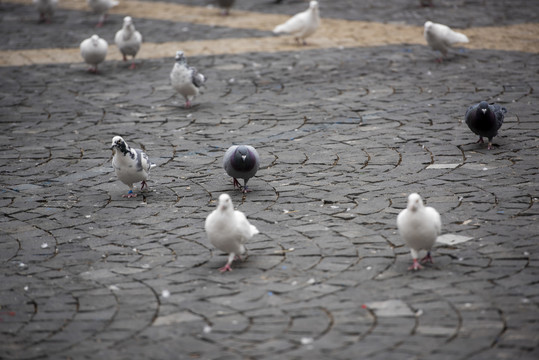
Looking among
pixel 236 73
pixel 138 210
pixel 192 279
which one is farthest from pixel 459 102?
pixel 192 279

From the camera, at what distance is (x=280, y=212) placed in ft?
24.9

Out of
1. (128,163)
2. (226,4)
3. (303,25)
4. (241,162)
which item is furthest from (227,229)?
(226,4)

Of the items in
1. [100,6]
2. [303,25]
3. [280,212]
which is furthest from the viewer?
[100,6]

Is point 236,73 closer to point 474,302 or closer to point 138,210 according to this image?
point 138,210

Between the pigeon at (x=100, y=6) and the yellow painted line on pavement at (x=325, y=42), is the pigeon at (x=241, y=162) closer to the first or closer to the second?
the yellow painted line on pavement at (x=325, y=42)

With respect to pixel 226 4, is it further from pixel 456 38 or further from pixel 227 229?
pixel 227 229

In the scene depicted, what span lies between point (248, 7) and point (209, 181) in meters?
11.5

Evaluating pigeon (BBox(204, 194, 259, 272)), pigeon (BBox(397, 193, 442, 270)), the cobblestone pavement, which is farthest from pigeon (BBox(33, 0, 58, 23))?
pigeon (BBox(397, 193, 442, 270))

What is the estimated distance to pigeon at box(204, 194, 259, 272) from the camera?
6250 millimetres

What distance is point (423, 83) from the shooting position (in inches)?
473

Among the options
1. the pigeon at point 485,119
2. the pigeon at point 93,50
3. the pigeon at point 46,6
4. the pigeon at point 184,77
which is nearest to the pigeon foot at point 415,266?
the pigeon at point 485,119

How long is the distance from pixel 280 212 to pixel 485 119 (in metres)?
2.93

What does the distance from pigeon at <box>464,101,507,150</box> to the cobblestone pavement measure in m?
0.26

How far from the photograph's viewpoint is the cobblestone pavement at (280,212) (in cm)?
535
